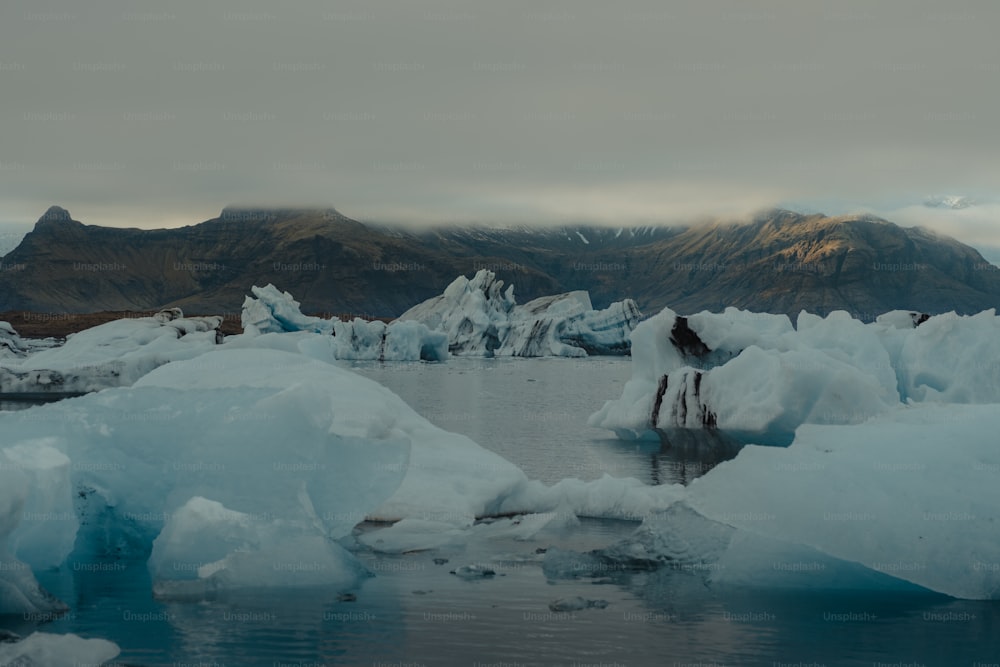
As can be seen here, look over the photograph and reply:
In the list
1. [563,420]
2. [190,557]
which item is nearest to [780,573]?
[190,557]

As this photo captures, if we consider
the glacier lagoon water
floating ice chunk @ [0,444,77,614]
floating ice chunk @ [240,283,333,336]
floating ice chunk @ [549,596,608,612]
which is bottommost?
the glacier lagoon water

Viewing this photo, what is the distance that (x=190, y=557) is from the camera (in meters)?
9.73

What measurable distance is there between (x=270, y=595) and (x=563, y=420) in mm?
20987

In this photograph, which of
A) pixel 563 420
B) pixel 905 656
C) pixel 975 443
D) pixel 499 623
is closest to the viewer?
pixel 905 656

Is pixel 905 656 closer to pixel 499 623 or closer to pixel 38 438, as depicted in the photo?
pixel 499 623

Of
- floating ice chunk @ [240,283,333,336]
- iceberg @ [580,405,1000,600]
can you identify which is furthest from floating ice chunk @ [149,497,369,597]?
floating ice chunk @ [240,283,333,336]

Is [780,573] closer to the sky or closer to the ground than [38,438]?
closer to the ground

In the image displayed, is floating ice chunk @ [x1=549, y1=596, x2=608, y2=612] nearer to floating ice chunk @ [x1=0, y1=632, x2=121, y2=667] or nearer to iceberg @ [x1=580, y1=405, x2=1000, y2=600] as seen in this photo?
Result: iceberg @ [x1=580, y1=405, x2=1000, y2=600]

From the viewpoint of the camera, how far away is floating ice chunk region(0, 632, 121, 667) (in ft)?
24.3

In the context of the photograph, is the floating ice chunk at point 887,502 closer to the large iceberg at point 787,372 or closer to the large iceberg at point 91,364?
the large iceberg at point 787,372

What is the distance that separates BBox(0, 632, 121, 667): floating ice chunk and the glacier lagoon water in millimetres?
190

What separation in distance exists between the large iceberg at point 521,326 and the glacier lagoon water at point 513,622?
72042 mm

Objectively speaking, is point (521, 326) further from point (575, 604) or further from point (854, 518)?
point (575, 604)

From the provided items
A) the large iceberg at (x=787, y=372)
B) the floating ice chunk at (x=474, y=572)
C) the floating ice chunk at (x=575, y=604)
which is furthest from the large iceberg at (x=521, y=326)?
the floating ice chunk at (x=575, y=604)
